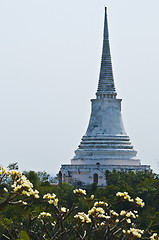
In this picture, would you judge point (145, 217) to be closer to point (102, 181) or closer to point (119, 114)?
point (102, 181)

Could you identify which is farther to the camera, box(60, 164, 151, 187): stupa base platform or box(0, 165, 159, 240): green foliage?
box(60, 164, 151, 187): stupa base platform

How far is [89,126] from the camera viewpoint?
86.6m

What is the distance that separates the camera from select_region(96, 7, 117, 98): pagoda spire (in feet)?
282

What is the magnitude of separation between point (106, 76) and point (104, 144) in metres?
7.33

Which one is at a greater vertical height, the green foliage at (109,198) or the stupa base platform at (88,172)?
the stupa base platform at (88,172)

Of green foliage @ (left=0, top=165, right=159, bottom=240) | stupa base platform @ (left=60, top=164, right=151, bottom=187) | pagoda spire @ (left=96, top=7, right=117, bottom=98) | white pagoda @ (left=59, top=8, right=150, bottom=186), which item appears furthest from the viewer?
pagoda spire @ (left=96, top=7, right=117, bottom=98)

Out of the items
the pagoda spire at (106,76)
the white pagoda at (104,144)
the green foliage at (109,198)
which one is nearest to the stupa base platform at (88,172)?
the white pagoda at (104,144)

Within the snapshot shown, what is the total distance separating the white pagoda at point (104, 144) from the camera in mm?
81688

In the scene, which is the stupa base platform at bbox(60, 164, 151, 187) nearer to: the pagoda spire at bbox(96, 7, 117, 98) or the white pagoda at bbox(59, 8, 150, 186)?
the white pagoda at bbox(59, 8, 150, 186)

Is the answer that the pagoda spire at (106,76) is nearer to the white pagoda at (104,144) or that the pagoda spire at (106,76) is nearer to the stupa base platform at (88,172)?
the white pagoda at (104,144)

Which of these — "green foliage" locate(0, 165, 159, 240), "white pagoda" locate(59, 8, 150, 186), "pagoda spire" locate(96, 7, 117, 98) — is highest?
"pagoda spire" locate(96, 7, 117, 98)

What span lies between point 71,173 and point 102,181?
389cm

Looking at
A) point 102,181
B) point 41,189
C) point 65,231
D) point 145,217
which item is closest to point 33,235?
point 65,231

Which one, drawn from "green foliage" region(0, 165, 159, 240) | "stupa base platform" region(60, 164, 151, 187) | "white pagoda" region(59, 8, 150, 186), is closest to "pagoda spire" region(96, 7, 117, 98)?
"white pagoda" region(59, 8, 150, 186)
